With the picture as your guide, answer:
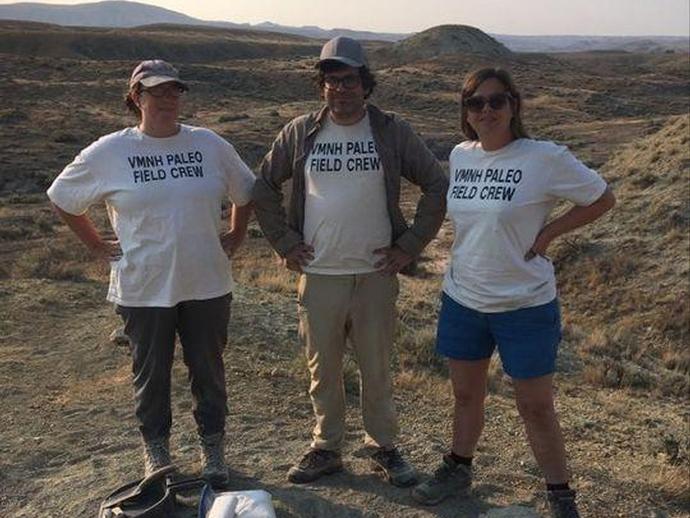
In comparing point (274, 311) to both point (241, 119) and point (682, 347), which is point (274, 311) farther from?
point (241, 119)

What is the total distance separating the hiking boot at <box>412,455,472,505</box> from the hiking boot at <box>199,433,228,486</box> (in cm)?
97

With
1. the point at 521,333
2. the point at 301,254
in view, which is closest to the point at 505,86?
the point at 521,333

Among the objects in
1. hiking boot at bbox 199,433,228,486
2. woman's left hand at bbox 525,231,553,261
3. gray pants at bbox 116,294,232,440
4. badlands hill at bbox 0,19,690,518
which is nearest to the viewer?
woman's left hand at bbox 525,231,553,261

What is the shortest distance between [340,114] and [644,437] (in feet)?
12.7

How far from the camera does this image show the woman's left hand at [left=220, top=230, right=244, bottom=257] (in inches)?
155

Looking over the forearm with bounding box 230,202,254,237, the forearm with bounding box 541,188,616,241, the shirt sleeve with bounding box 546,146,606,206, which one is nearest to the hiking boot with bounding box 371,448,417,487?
the forearm with bounding box 230,202,254,237

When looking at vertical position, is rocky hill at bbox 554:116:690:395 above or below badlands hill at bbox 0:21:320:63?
below

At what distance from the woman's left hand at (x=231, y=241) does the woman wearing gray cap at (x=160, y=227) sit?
1cm

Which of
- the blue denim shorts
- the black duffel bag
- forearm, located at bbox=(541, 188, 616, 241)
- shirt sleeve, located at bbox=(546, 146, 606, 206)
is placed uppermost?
shirt sleeve, located at bbox=(546, 146, 606, 206)

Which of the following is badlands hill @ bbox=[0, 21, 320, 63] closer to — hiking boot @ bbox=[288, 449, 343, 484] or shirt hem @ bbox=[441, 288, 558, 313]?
hiking boot @ bbox=[288, 449, 343, 484]

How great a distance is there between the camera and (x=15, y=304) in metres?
8.14

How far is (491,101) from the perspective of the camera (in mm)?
3303

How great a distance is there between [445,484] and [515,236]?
134 centimetres

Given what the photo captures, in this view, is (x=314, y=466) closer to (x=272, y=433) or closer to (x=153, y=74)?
(x=272, y=433)
